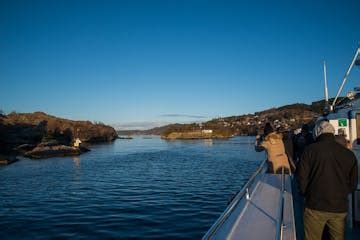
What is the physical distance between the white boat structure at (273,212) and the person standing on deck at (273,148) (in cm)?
111

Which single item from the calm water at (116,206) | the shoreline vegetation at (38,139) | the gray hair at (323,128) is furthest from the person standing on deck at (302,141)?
the shoreline vegetation at (38,139)

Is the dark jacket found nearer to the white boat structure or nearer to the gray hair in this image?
the gray hair

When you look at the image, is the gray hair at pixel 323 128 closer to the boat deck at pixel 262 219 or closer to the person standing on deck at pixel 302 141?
the boat deck at pixel 262 219

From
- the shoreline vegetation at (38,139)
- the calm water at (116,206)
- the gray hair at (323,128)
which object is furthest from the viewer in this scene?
the shoreline vegetation at (38,139)

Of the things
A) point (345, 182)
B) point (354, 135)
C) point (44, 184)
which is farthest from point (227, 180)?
point (345, 182)

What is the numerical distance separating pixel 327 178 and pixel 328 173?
7cm

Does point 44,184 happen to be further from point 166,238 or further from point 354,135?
point 354,135

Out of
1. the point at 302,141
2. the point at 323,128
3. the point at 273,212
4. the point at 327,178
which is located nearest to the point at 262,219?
the point at 273,212

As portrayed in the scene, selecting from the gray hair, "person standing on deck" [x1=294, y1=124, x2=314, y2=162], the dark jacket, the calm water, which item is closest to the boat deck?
the dark jacket

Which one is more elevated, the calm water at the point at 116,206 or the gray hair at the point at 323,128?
the gray hair at the point at 323,128

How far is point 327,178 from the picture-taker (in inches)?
178

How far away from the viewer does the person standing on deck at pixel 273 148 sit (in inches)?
375

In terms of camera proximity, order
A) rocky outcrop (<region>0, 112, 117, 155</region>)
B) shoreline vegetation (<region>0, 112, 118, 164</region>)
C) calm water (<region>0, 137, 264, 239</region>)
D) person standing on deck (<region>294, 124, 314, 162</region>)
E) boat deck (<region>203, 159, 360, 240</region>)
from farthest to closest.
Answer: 1. rocky outcrop (<region>0, 112, 117, 155</region>)
2. shoreline vegetation (<region>0, 112, 118, 164</region>)
3. calm water (<region>0, 137, 264, 239</region>)
4. person standing on deck (<region>294, 124, 314, 162</region>)
5. boat deck (<region>203, 159, 360, 240</region>)

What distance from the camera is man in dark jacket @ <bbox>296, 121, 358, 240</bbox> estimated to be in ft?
14.8
